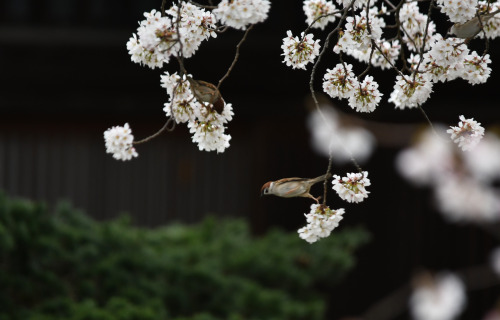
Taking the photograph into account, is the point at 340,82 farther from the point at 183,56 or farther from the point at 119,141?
the point at 119,141

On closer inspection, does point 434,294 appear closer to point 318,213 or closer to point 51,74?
point 318,213

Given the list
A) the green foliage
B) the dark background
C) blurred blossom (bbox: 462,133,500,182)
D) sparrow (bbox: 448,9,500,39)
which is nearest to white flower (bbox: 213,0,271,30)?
sparrow (bbox: 448,9,500,39)

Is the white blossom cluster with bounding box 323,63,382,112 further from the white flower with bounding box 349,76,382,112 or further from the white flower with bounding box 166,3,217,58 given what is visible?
the white flower with bounding box 166,3,217,58

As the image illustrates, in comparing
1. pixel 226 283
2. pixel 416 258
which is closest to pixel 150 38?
pixel 226 283

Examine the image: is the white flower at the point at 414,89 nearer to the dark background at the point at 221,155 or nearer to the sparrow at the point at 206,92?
the sparrow at the point at 206,92

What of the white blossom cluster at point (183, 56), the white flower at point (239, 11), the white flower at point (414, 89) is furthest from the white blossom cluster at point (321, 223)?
the white flower at point (239, 11)
